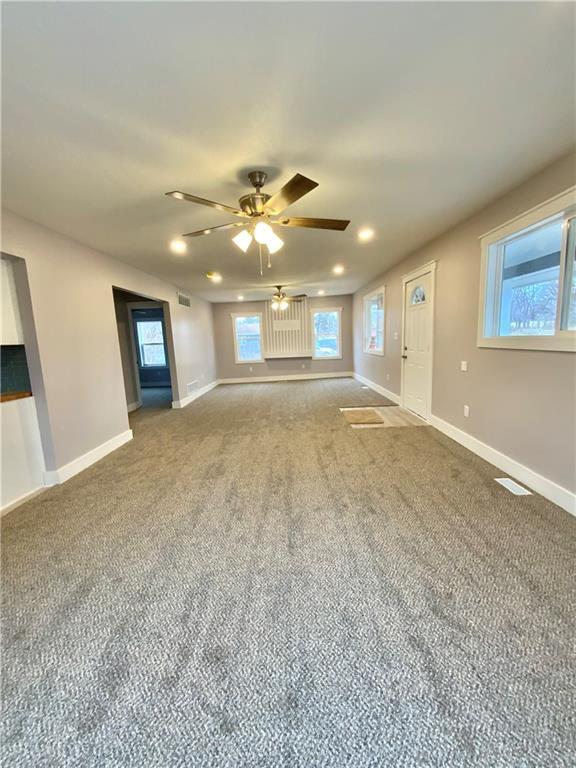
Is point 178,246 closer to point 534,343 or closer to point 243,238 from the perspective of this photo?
point 243,238

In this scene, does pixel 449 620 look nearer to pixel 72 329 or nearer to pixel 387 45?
pixel 387 45

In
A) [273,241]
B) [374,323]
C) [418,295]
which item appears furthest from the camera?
[374,323]

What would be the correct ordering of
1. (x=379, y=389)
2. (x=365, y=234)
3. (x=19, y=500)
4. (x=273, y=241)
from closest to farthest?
1. (x=273, y=241)
2. (x=19, y=500)
3. (x=365, y=234)
4. (x=379, y=389)

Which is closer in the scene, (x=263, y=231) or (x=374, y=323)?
(x=263, y=231)

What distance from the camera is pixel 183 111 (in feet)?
5.24

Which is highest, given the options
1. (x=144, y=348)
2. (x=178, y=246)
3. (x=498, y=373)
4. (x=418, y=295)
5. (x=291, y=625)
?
(x=178, y=246)

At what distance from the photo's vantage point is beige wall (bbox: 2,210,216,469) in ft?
9.29

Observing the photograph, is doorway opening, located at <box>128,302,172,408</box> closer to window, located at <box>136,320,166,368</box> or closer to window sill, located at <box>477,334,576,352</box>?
window, located at <box>136,320,166,368</box>

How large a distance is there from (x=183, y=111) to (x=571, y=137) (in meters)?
2.42

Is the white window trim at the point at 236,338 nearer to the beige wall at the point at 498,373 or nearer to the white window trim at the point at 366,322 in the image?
the white window trim at the point at 366,322

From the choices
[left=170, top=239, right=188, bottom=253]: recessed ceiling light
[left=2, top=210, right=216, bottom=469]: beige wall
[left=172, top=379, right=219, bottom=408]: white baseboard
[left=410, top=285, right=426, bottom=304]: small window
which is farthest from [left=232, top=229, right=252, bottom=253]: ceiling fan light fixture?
[left=172, top=379, right=219, bottom=408]: white baseboard

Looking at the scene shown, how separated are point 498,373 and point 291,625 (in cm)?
281

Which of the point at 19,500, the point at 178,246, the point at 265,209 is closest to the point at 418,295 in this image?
the point at 265,209

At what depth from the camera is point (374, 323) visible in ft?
22.9
